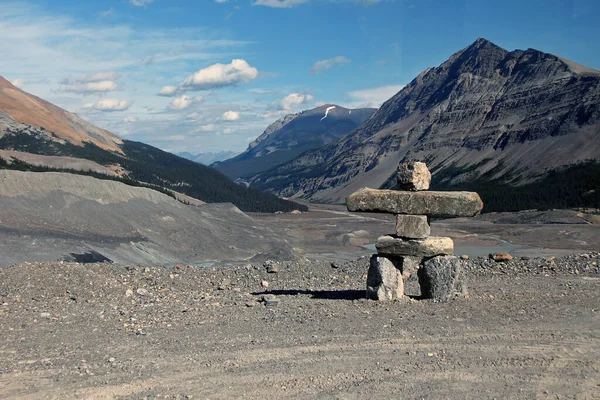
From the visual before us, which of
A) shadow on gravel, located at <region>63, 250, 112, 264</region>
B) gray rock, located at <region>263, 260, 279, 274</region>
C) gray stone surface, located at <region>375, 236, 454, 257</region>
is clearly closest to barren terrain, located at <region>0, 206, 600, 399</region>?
A: gray stone surface, located at <region>375, 236, 454, 257</region>

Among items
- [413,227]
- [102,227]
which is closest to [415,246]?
[413,227]

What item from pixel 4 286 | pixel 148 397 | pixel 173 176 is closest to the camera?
pixel 148 397

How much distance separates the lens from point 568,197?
126m

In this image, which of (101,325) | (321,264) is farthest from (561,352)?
(321,264)

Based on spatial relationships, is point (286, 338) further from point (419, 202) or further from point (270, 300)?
point (419, 202)

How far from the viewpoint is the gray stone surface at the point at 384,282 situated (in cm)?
1756

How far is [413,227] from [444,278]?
1.96 meters

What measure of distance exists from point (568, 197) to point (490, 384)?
13048cm

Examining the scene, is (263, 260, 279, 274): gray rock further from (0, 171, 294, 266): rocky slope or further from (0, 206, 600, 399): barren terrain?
(0, 171, 294, 266): rocky slope

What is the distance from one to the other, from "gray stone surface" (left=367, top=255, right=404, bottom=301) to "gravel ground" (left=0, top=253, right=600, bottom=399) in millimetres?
530

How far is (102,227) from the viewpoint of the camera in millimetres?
50281

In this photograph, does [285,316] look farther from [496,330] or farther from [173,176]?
[173,176]

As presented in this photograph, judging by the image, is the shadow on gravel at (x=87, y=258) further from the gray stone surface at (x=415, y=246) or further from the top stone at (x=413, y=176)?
the top stone at (x=413, y=176)

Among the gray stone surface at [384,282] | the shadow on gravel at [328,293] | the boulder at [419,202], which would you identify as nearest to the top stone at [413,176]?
the boulder at [419,202]
